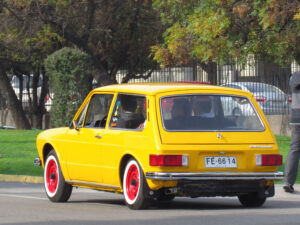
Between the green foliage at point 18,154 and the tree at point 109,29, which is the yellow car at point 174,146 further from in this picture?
the tree at point 109,29

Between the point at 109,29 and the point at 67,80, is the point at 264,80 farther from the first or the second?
the point at 109,29

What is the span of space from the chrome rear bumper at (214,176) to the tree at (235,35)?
1212cm

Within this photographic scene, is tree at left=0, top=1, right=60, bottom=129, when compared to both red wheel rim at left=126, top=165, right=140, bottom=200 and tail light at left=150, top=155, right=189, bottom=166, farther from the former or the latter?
tail light at left=150, top=155, right=189, bottom=166

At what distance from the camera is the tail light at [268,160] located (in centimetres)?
1052

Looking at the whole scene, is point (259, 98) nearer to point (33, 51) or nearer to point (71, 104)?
point (71, 104)

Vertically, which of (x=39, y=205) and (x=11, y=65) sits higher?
(x=11, y=65)

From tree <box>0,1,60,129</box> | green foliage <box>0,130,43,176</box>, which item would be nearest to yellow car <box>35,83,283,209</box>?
green foliage <box>0,130,43,176</box>

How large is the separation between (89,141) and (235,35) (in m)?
13.9

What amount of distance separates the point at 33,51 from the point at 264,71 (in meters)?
11.7

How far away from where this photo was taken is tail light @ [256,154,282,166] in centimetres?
1052

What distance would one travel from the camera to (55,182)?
12.1 metres

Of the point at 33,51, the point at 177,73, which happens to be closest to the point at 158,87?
the point at 177,73

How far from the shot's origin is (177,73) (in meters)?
28.8

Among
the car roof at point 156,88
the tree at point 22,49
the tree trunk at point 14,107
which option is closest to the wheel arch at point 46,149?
the car roof at point 156,88
